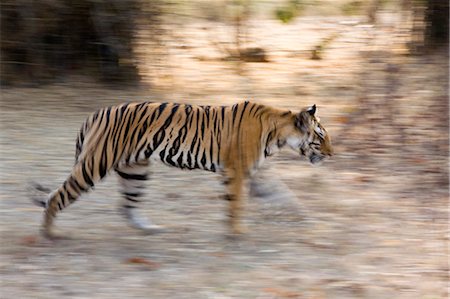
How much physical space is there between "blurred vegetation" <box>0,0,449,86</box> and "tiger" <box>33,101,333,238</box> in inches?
191

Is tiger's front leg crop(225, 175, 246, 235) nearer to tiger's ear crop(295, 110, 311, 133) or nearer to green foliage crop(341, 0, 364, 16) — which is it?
tiger's ear crop(295, 110, 311, 133)

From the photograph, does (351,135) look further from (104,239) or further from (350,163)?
(104,239)

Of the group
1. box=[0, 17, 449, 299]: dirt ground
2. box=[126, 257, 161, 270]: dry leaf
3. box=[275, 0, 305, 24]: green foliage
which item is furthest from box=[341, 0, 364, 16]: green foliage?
box=[126, 257, 161, 270]: dry leaf

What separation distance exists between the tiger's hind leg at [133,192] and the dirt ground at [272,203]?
0.46ft

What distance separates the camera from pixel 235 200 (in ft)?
22.4

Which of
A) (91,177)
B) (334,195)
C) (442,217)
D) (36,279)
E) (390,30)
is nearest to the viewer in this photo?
(36,279)

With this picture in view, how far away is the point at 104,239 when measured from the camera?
6.86 metres

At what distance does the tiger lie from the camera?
6.72 metres

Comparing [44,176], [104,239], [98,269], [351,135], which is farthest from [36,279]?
[351,135]

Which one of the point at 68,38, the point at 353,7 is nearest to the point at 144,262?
the point at 68,38

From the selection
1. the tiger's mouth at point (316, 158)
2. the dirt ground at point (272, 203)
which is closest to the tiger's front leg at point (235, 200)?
the dirt ground at point (272, 203)

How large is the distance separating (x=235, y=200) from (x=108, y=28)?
552 centimetres

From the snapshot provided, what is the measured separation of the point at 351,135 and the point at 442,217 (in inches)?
98.8

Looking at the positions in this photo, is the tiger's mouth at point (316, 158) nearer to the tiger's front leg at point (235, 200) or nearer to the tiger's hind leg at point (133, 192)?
the tiger's front leg at point (235, 200)
